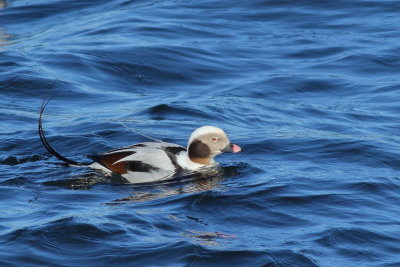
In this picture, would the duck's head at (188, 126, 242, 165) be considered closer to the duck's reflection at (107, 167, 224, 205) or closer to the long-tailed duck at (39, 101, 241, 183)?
the long-tailed duck at (39, 101, 241, 183)

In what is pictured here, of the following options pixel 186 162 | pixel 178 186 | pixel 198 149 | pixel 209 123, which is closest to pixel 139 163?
pixel 178 186

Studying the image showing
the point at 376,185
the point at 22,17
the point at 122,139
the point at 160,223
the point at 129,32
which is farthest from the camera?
the point at 22,17

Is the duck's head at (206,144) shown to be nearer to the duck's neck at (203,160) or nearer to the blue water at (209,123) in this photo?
the duck's neck at (203,160)

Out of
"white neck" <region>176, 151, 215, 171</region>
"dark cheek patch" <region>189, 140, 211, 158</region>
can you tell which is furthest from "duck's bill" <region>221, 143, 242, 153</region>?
"white neck" <region>176, 151, 215, 171</region>

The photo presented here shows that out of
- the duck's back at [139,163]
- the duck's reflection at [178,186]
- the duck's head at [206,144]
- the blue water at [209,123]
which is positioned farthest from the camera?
the duck's head at [206,144]

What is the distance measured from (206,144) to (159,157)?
0.55 meters

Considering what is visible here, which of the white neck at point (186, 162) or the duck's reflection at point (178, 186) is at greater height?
the white neck at point (186, 162)

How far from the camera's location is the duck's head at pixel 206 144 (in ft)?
33.2

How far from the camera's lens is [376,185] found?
968 cm

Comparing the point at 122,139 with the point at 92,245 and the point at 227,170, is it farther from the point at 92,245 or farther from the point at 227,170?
the point at 92,245

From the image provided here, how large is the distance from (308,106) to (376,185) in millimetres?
3508

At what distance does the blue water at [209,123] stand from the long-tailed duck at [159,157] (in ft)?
Answer: 0.54

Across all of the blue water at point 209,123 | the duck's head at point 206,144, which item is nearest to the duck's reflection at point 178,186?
the blue water at point 209,123

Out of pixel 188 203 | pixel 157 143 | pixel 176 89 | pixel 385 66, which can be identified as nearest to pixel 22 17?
pixel 176 89
